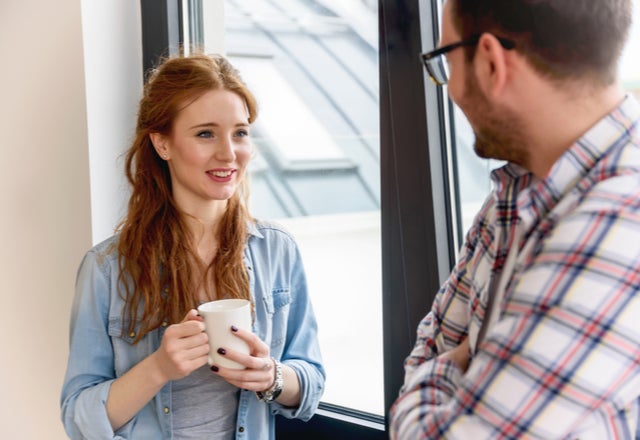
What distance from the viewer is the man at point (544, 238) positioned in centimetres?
67

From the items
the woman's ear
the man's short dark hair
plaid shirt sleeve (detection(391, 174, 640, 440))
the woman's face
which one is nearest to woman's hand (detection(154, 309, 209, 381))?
the woman's face

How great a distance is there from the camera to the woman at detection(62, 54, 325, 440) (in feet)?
4.39

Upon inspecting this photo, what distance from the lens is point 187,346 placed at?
1.19 m

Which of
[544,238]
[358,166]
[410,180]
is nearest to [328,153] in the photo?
[358,166]

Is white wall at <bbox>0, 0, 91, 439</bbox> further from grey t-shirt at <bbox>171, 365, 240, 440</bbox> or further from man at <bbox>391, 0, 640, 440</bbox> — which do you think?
man at <bbox>391, 0, 640, 440</bbox>

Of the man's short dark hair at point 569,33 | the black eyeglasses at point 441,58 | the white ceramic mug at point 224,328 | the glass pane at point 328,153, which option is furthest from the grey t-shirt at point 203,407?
the man's short dark hair at point 569,33

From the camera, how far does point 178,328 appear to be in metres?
1.21

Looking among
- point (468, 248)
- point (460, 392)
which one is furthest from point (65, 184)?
point (460, 392)

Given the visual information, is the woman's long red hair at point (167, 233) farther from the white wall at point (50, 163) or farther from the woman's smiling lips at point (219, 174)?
the white wall at point (50, 163)

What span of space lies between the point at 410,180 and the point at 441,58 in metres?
0.57

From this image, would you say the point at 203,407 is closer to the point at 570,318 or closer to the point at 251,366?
the point at 251,366

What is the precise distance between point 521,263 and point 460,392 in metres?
0.17

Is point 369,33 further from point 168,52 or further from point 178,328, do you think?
point 178,328

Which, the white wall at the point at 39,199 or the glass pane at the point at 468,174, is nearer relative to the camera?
the glass pane at the point at 468,174
